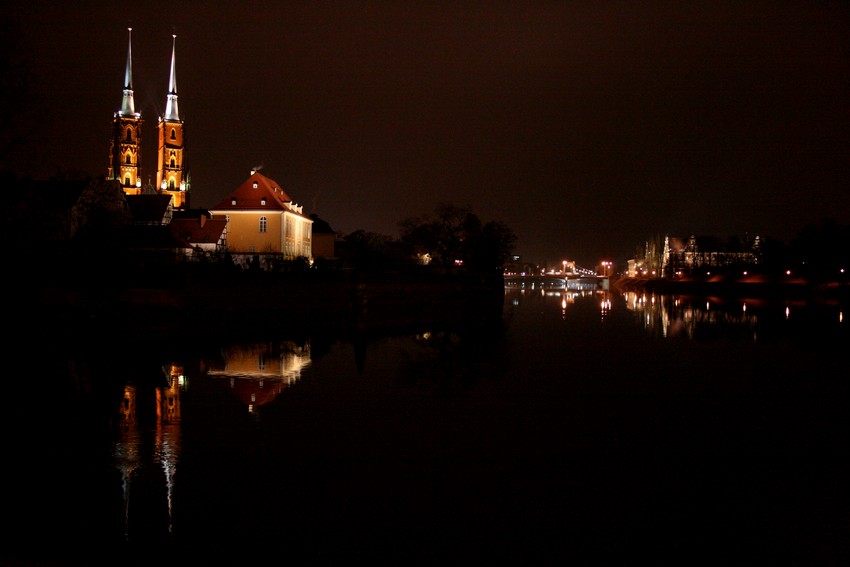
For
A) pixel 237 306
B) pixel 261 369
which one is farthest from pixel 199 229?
pixel 261 369

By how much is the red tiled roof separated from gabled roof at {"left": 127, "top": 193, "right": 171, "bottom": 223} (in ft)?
14.3

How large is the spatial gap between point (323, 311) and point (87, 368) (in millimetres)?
20568

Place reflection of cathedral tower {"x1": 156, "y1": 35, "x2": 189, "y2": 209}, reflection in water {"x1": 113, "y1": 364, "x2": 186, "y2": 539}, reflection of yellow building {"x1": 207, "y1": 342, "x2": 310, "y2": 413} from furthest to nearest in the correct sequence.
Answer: reflection of cathedral tower {"x1": 156, "y1": 35, "x2": 189, "y2": 209}, reflection of yellow building {"x1": 207, "y1": 342, "x2": 310, "y2": 413}, reflection in water {"x1": 113, "y1": 364, "x2": 186, "y2": 539}

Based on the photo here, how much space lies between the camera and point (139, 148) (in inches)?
4048

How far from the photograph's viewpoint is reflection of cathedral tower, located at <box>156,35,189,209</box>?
107188 millimetres

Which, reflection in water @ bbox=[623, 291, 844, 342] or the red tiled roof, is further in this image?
the red tiled roof

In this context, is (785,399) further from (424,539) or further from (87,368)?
(87,368)

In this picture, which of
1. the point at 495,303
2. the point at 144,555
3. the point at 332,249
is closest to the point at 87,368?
the point at 144,555

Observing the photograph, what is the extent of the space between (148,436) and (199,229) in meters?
48.1

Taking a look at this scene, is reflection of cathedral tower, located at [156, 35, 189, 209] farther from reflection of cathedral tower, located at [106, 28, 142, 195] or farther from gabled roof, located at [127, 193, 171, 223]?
gabled roof, located at [127, 193, 171, 223]

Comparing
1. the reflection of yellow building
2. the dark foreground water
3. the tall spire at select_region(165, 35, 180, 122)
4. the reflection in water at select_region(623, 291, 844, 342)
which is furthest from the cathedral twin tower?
the dark foreground water

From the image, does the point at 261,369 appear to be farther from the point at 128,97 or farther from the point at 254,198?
the point at 128,97

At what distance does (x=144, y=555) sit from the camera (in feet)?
31.3

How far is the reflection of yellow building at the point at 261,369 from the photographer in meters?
21.0
